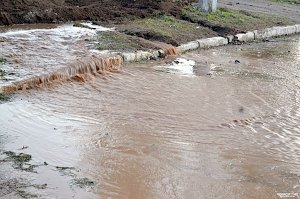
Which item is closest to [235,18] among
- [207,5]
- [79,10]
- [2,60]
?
[207,5]

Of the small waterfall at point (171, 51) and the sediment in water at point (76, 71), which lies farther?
the small waterfall at point (171, 51)

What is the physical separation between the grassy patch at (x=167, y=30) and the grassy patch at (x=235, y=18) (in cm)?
65

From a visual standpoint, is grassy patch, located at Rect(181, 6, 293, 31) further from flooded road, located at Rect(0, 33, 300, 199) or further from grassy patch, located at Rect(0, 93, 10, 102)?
grassy patch, located at Rect(0, 93, 10, 102)

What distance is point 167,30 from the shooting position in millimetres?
12688

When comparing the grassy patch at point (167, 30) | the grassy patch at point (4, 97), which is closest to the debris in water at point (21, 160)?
the grassy patch at point (4, 97)

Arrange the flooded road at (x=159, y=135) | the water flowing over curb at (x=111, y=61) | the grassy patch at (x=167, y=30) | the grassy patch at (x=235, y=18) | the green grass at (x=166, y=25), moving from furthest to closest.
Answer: the grassy patch at (x=235, y=18) < the green grass at (x=166, y=25) < the grassy patch at (x=167, y=30) < the water flowing over curb at (x=111, y=61) < the flooded road at (x=159, y=135)

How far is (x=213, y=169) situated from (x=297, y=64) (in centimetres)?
625

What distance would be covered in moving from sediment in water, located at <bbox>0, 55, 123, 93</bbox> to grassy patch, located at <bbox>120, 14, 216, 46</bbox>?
6.84ft

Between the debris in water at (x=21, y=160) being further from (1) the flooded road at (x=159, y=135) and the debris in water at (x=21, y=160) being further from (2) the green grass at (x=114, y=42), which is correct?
(2) the green grass at (x=114, y=42)

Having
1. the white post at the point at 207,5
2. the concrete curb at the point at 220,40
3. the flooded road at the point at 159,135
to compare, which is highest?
the white post at the point at 207,5

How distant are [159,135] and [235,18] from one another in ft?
28.8

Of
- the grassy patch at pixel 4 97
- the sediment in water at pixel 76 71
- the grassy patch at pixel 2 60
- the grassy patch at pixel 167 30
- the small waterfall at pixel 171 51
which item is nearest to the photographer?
the grassy patch at pixel 4 97

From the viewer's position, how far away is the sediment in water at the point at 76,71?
8.09 metres

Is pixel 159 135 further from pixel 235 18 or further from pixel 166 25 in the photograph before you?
pixel 235 18
